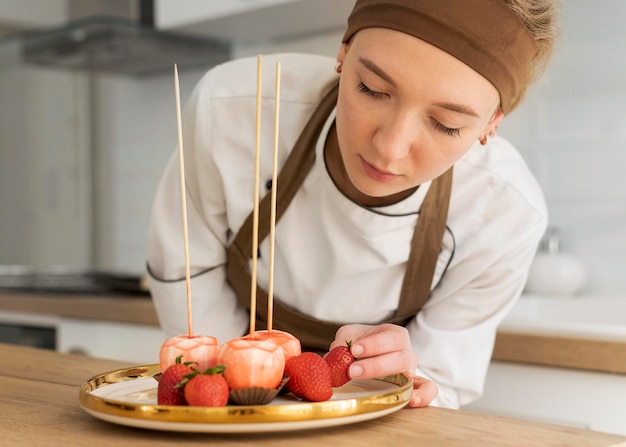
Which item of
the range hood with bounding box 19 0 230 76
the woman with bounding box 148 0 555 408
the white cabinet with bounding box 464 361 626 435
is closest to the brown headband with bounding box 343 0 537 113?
the woman with bounding box 148 0 555 408

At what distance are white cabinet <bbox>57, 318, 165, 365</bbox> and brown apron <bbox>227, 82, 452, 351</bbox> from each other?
86 centimetres

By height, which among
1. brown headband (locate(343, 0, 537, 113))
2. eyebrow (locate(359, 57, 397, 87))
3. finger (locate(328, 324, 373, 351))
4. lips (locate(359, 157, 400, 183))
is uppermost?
brown headband (locate(343, 0, 537, 113))

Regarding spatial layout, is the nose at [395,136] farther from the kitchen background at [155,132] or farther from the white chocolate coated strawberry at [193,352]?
the kitchen background at [155,132]

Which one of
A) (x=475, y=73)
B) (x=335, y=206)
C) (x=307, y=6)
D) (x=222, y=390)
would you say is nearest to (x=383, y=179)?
(x=475, y=73)

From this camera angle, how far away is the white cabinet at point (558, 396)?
1614 mm

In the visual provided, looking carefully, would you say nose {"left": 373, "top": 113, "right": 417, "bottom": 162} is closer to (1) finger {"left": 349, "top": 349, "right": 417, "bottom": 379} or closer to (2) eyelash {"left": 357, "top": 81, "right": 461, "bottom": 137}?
(2) eyelash {"left": 357, "top": 81, "right": 461, "bottom": 137}

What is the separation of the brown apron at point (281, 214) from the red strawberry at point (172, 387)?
1.92 feet

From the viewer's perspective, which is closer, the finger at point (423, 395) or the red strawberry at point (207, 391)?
the red strawberry at point (207, 391)

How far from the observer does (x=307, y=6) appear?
232 cm

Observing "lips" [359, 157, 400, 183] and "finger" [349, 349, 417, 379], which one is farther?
"lips" [359, 157, 400, 183]

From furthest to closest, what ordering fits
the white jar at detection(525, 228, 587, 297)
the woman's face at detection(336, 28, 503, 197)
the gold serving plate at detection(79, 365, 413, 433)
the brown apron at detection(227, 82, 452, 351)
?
the white jar at detection(525, 228, 587, 297), the brown apron at detection(227, 82, 452, 351), the woman's face at detection(336, 28, 503, 197), the gold serving plate at detection(79, 365, 413, 433)

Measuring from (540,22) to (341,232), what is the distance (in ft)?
1.47

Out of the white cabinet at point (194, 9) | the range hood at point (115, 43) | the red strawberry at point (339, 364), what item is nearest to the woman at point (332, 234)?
the red strawberry at point (339, 364)

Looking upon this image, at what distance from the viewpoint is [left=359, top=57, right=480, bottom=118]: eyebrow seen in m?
0.96
